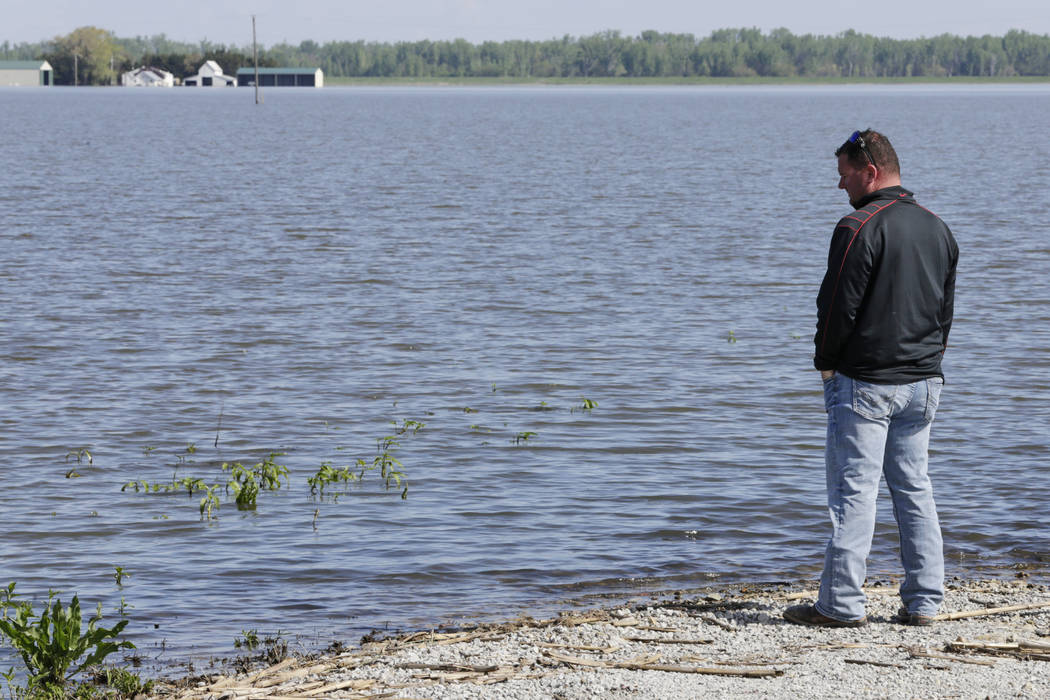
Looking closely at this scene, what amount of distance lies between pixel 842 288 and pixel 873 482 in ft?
3.41

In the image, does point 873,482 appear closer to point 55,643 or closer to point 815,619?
point 815,619

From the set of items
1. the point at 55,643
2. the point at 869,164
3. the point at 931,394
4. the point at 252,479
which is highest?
the point at 869,164

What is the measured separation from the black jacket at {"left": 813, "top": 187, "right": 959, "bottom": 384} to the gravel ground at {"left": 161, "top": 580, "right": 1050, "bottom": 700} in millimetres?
1349

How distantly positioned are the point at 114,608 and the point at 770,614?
4.02m

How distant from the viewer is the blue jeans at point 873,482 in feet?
23.9

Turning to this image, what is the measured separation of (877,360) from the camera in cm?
721

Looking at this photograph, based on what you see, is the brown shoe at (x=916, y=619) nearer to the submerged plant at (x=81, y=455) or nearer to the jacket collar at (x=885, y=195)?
the jacket collar at (x=885, y=195)

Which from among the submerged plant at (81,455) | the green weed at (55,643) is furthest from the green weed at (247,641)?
the submerged plant at (81,455)

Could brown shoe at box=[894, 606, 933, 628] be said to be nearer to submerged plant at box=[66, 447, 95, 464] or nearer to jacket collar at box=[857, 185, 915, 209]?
jacket collar at box=[857, 185, 915, 209]

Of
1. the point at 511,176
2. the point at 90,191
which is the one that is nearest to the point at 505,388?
the point at 90,191

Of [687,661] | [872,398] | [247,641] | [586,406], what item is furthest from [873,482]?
[586,406]

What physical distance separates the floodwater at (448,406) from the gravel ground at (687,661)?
138cm

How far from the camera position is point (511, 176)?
51.4 meters

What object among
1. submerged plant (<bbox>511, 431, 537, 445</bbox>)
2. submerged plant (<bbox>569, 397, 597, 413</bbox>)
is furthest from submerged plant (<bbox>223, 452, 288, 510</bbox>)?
submerged plant (<bbox>569, 397, 597, 413</bbox>)
